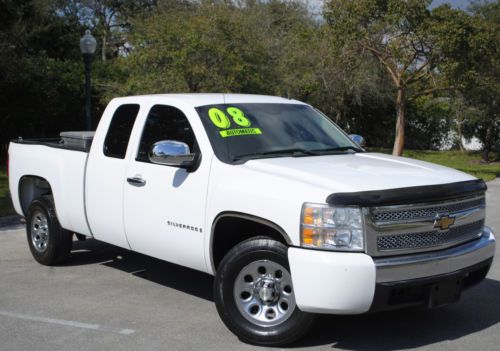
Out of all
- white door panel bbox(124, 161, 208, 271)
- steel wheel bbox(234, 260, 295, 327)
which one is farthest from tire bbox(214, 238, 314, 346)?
white door panel bbox(124, 161, 208, 271)

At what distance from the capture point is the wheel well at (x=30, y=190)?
26.1 ft

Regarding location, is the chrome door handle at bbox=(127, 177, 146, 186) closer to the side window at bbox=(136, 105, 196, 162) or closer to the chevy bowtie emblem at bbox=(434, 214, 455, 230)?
the side window at bbox=(136, 105, 196, 162)

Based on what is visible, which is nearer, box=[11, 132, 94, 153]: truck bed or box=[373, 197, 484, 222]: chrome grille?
box=[373, 197, 484, 222]: chrome grille

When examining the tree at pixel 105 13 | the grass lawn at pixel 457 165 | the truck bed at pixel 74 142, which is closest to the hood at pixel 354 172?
the truck bed at pixel 74 142

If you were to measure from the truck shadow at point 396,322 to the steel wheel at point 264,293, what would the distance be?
297 mm

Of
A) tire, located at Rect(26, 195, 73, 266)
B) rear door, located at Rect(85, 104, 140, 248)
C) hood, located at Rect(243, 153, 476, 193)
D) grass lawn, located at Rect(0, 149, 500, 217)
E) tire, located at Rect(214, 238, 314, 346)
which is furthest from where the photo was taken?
grass lawn, located at Rect(0, 149, 500, 217)

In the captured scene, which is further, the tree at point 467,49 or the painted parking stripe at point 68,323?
the tree at point 467,49

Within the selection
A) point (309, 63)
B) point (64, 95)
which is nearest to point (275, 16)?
point (309, 63)

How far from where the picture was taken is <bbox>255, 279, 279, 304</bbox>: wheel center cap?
16.3 ft

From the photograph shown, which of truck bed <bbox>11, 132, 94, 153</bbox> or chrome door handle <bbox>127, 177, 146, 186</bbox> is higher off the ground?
truck bed <bbox>11, 132, 94, 153</bbox>

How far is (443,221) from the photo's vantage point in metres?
4.91

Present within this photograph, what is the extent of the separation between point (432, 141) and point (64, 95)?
19420 millimetres

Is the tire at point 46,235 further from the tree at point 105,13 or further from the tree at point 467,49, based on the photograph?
the tree at point 105,13

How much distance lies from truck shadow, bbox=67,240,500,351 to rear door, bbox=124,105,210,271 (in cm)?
86
